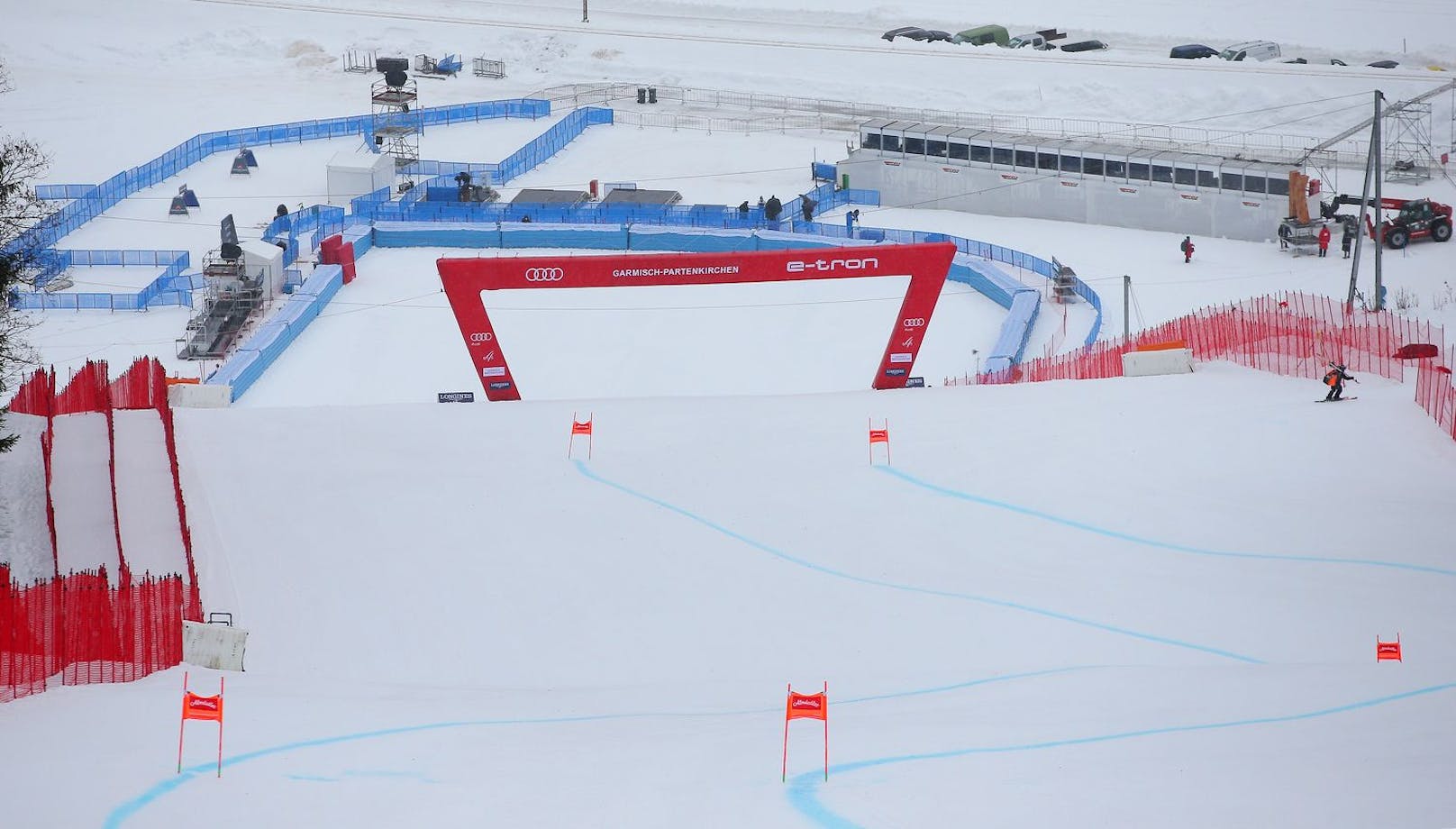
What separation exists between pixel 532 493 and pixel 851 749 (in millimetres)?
9658

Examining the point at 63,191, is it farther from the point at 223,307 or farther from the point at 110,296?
the point at 223,307

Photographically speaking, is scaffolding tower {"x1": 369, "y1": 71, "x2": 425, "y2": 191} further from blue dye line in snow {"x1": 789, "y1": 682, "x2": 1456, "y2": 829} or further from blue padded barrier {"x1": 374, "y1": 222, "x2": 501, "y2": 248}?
blue dye line in snow {"x1": 789, "y1": 682, "x2": 1456, "y2": 829}

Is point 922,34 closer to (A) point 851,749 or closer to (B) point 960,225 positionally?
(B) point 960,225

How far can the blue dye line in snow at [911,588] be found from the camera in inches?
832

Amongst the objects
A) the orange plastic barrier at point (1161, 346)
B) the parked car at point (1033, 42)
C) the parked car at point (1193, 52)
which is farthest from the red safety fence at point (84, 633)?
the parked car at point (1033, 42)

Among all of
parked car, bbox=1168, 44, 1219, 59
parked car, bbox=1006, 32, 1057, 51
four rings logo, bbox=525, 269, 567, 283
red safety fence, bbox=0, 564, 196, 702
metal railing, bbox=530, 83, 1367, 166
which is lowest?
red safety fence, bbox=0, 564, 196, 702

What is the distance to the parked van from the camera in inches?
2635

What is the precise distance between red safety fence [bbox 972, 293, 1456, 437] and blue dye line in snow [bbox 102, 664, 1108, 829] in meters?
12.0

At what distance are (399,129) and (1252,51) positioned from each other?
1250 inches

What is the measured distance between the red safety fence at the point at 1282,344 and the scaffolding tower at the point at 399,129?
26701mm

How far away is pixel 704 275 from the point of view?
107 ft

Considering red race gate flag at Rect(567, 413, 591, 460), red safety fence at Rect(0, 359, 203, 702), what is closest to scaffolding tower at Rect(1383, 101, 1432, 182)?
red race gate flag at Rect(567, 413, 591, 460)

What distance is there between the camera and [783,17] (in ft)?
265

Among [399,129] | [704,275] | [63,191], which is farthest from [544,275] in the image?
[63,191]
